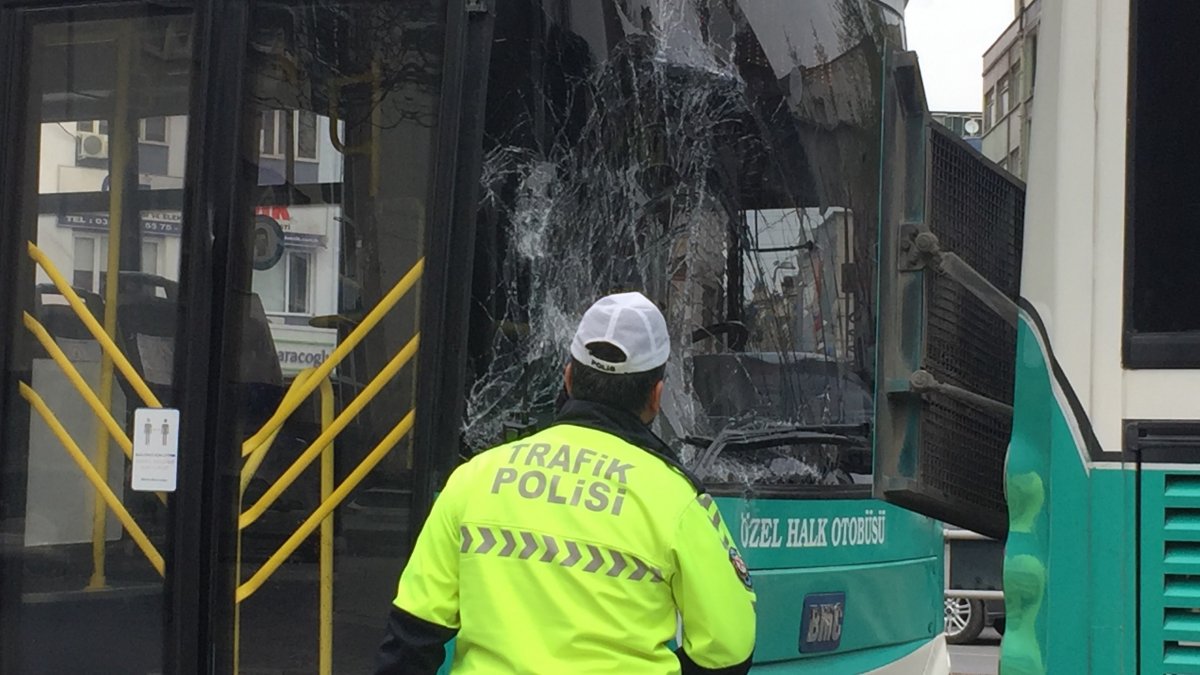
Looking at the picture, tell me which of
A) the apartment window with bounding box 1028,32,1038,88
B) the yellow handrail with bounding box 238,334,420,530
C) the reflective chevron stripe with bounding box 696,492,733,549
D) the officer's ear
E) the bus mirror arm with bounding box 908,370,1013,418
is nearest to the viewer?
the reflective chevron stripe with bounding box 696,492,733,549

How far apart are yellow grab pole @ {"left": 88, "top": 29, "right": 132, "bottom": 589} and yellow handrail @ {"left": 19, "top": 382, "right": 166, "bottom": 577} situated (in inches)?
1.1

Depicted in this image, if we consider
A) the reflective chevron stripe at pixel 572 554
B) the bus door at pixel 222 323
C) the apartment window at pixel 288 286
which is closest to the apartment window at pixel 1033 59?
the reflective chevron stripe at pixel 572 554

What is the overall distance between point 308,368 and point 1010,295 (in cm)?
192

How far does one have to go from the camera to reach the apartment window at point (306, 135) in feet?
13.8

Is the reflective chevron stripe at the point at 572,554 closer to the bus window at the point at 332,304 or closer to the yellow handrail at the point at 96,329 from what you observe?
the bus window at the point at 332,304

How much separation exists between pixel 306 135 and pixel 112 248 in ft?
2.28

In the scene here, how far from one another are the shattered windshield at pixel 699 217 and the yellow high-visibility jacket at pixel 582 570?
4.44ft

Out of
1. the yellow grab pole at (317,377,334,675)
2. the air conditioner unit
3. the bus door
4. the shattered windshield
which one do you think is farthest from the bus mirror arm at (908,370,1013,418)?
the air conditioner unit

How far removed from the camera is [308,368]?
4.15 metres

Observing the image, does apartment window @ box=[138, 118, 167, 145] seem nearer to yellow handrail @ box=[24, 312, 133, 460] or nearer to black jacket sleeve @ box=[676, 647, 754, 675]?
yellow handrail @ box=[24, 312, 133, 460]

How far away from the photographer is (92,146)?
14.3 ft

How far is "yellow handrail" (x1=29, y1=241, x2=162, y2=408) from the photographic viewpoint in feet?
13.9

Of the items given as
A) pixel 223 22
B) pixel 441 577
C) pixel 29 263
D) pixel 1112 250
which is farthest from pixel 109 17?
pixel 1112 250

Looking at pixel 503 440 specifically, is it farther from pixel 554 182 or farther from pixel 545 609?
pixel 545 609
